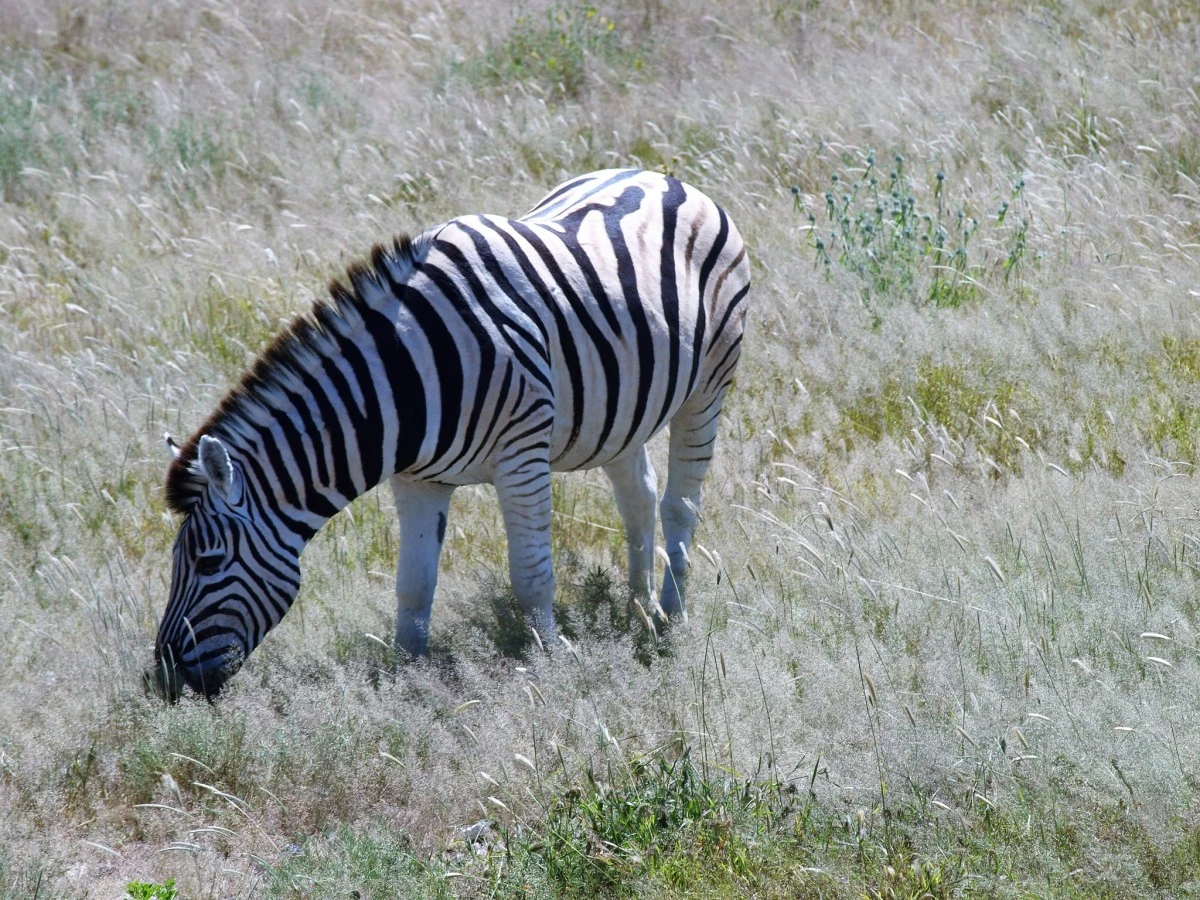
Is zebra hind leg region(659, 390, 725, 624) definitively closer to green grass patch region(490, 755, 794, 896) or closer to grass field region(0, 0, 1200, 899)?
grass field region(0, 0, 1200, 899)

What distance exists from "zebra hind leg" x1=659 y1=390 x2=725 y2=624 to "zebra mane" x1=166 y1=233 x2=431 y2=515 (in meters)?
1.88

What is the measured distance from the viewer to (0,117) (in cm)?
1148

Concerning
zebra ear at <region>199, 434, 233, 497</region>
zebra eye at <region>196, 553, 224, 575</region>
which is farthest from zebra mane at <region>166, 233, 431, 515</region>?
zebra eye at <region>196, 553, 224, 575</region>

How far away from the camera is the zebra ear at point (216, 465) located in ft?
15.2

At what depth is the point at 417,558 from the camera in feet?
18.5

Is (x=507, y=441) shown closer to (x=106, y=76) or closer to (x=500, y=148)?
(x=500, y=148)

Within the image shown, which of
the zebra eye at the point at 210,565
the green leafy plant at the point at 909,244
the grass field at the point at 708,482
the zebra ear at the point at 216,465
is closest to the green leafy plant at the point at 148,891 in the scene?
the grass field at the point at 708,482

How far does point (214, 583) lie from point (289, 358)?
908 mm

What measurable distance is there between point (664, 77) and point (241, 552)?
889cm

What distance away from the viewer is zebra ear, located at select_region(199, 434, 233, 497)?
15.2 ft

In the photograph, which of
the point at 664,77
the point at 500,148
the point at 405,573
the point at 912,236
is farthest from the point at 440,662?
the point at 664,77

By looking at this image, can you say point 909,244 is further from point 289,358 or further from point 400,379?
point 289,358

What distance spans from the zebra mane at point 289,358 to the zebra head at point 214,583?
0.05 feet

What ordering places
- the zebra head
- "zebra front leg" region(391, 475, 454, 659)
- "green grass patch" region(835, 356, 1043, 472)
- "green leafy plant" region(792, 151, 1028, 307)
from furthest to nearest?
"green leafy plant" region(792, 151, 1028, 307)
"green grass patch" region(835, 356, 1043, 472)
"zebra front leg" region(391, 475, 454, 659)
the zebra head
